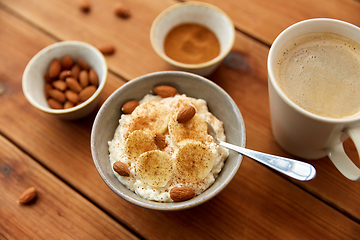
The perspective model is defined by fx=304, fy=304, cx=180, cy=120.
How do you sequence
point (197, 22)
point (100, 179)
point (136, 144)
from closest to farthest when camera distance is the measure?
point (136, 144), point (100, 179), point (197, 22)

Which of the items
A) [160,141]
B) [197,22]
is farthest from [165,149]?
[197,22]

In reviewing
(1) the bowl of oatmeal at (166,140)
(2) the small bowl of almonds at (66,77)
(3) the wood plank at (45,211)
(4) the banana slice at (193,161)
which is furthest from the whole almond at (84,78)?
(4) the banana slice at (193,161)

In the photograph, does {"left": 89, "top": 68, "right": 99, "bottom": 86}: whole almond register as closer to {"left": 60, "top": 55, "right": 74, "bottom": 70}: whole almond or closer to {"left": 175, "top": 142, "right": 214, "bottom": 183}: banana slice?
{"left": 60, "top": 55, "right": 74, "bottom": 70}: whole almond

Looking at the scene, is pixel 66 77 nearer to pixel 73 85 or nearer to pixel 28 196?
pixel 73 85

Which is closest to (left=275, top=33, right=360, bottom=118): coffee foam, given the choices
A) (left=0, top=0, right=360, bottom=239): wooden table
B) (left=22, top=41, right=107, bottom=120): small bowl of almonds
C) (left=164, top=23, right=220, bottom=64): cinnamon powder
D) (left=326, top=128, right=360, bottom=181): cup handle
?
(left=326, top=128, right=360, bottom=181): cup handle

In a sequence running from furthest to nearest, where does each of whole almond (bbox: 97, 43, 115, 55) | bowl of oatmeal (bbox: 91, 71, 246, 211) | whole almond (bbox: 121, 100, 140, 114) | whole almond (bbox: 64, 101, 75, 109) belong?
whole almond (bbox: 97, 43, 115, 55) → whole almond (bbox: 64, 101, 75, 109) → whole almond (bbox: 121, 100, 140, 114) → bowl of oatmeal (bbox: 91, 71, 246, 211)

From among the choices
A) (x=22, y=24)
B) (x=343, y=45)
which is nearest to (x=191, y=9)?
(x=343, y=45)

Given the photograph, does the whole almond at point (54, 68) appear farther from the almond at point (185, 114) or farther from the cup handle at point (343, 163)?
the cup handle at point (343, 163)
